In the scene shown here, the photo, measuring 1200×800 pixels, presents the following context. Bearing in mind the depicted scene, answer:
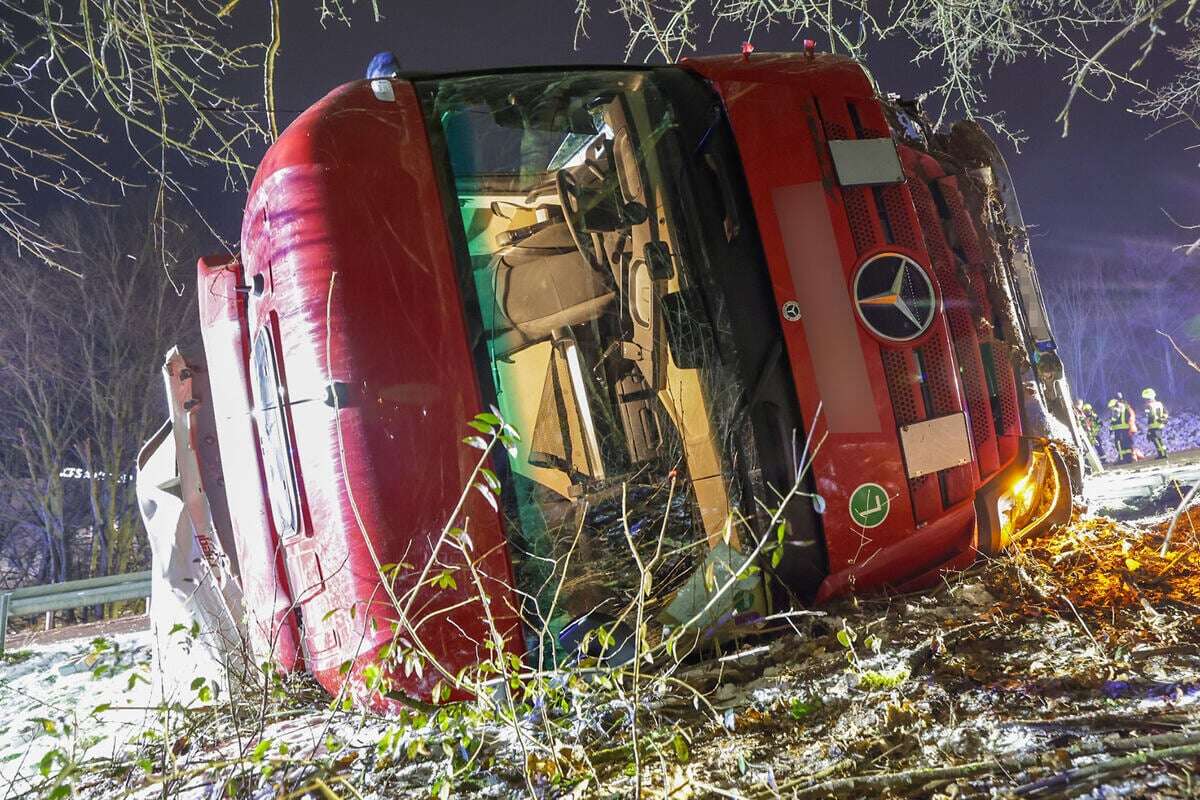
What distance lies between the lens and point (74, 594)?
305 inches

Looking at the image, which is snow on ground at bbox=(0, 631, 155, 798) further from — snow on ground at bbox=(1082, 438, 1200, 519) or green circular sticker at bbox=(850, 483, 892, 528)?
snow on ground at bbox=(1082, 438, 1200, 519)

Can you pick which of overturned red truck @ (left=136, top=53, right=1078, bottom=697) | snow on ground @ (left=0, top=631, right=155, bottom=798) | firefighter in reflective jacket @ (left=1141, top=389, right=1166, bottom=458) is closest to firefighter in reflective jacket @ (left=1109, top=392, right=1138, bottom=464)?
firefighter in reflective jacket @ (left=1141, top=389, right=1166, bottom=458)

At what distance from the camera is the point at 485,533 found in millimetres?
2562

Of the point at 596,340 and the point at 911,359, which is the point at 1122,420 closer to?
the point at 911,359

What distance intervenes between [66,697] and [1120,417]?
50.2ft

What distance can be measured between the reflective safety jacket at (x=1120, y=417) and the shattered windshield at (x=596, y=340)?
1308cm

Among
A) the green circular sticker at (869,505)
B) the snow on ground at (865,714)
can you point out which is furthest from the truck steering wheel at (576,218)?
the snow on ground at (865,714)

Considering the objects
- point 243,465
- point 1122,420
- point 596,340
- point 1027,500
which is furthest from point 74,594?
point 1122,420

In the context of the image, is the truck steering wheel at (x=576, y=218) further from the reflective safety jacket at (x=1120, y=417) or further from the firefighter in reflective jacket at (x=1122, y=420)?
the reflective safety jacket at (x=1120, y=417)

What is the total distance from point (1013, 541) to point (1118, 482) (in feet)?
17.2

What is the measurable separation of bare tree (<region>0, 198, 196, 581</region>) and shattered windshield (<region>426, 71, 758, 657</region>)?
1417 cm

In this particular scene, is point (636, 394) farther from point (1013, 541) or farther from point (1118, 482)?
point (1118, 482)

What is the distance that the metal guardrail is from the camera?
7.27 m

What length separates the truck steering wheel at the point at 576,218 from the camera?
11.6ft
